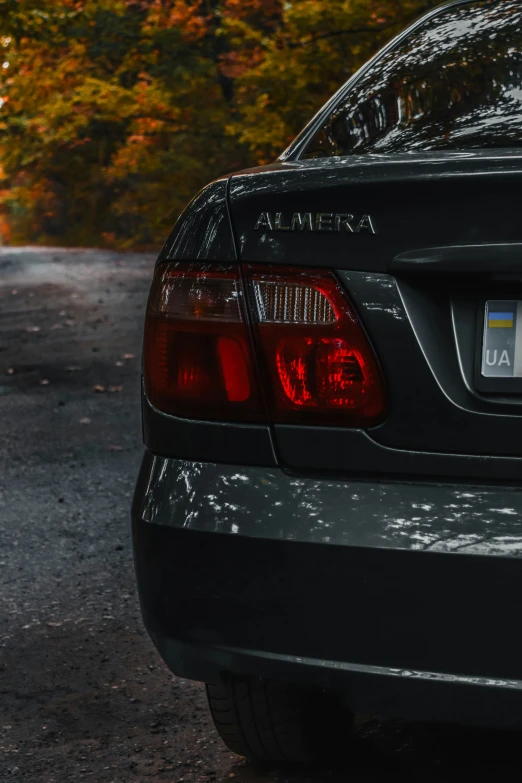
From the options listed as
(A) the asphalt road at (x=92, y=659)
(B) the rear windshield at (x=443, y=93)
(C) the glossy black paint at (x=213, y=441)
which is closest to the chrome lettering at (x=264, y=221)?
(C) the glossy black paint at (x=213, y=441)

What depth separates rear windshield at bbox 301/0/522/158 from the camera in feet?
8.40

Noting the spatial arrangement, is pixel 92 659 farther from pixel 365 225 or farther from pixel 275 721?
pixel 365 225

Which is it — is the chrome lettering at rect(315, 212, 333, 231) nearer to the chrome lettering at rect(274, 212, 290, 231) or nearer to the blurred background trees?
the chrome lettering at rect(274, 212, 290, 231)

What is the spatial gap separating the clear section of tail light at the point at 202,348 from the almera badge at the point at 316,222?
0.37 feet

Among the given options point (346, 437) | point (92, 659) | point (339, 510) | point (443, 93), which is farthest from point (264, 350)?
point (92, 659)

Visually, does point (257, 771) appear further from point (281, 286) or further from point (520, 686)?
point (281, 286)

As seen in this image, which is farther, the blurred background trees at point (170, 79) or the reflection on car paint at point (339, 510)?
the blurred background trees at point (170, 79)

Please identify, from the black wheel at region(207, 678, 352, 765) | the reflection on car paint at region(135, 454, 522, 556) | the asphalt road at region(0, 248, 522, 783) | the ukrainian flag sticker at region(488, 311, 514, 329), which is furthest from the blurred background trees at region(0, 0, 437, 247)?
the ukrainian flag sticker at region(488, 311, 514, 329)

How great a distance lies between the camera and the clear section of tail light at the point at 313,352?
2.02 meters

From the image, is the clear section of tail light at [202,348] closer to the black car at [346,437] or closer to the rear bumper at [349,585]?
the black car at [346,437]

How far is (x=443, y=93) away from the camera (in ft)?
9.43

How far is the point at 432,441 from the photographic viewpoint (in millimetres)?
1964

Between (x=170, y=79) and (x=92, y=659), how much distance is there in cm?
2733

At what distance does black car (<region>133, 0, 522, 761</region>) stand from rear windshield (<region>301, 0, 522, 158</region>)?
0.45 metres
